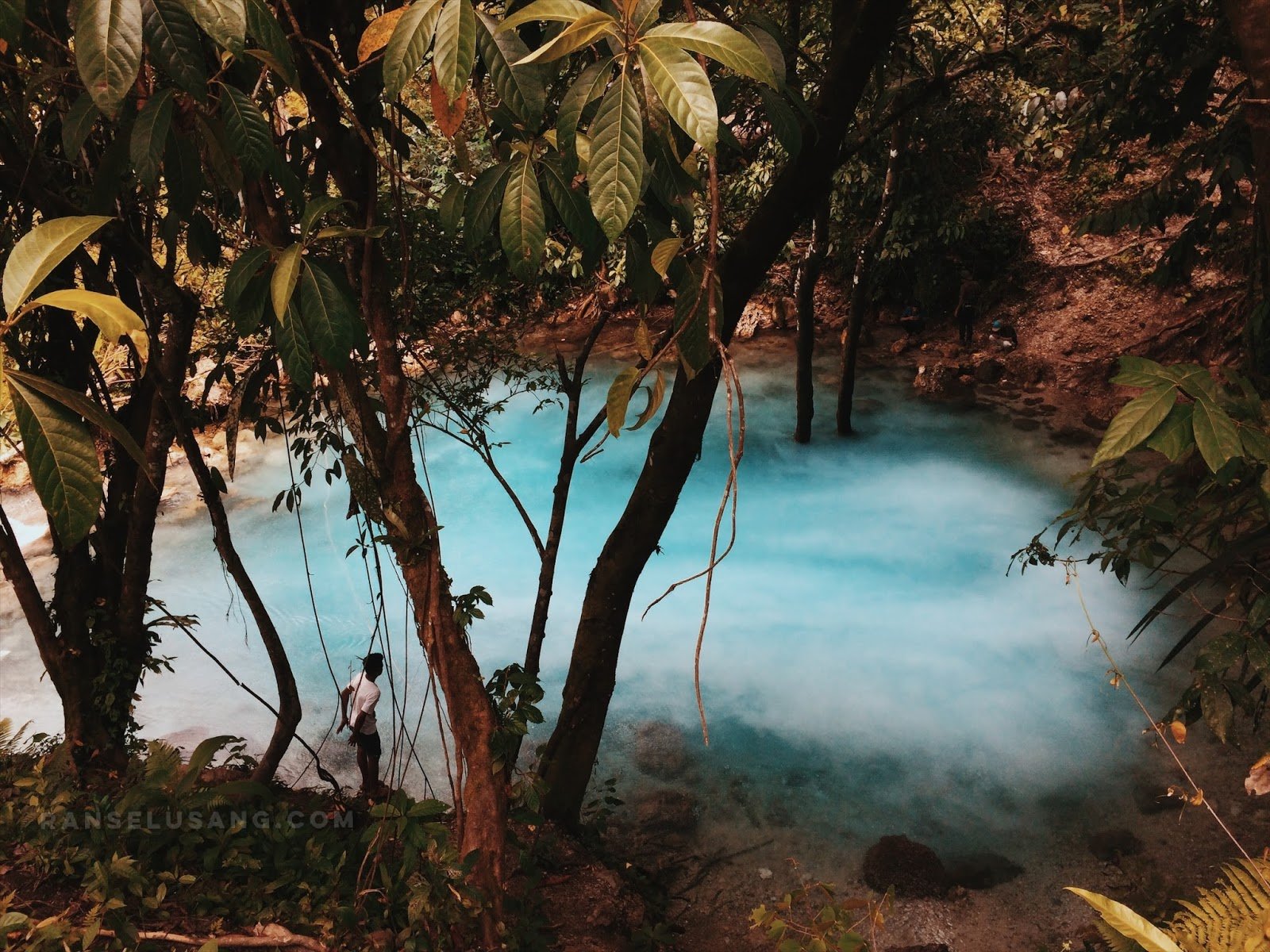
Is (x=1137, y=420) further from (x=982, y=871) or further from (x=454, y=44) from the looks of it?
(x=982, y=871)

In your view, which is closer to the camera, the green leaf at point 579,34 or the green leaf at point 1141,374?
the green leaf at point 579,34

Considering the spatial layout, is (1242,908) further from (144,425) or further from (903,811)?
(144,425)

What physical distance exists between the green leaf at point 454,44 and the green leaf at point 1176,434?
43.9 inches

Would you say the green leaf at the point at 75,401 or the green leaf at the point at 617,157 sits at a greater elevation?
the green leaf at the point at 617,157

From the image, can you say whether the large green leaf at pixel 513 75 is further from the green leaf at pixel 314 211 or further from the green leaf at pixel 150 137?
the green leaf at pixel 150 137

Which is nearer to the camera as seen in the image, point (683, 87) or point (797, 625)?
point (683, 87)

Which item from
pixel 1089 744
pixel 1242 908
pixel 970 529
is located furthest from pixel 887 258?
pixel 1242 908

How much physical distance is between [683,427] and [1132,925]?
1.88 meters

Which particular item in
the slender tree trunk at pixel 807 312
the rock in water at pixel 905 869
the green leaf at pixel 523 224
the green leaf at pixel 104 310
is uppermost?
the slender tree trunk at pixel 807 312

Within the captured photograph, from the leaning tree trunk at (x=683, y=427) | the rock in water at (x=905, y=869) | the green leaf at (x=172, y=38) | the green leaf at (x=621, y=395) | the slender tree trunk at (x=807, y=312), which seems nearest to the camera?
the green leaf at (x=172, y=38)

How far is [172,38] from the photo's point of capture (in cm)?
111

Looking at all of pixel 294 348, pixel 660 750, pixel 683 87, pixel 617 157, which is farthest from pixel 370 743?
pixel 683 87

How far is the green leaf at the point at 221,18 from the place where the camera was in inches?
42.7

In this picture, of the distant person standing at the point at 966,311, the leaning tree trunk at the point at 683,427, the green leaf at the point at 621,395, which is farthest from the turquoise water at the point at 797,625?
the green leaf at the point at 621,395
